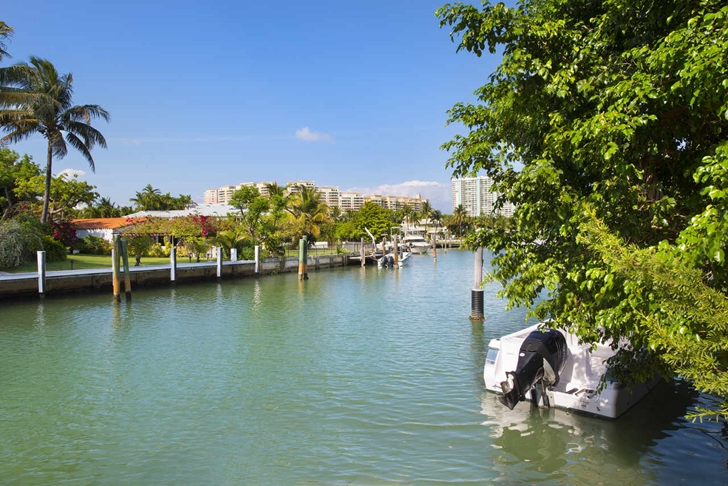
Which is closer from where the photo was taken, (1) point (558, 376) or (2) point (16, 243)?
(1) point (558, 376)

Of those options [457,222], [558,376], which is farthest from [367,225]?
[558,376]

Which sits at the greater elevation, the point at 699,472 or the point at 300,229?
the point at 300,229

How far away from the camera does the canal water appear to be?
7852 millimetres

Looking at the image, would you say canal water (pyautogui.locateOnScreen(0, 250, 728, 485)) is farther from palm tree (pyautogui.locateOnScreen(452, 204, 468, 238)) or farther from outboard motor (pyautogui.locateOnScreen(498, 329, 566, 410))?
palm tree (pyautogui.locateOnScreen(452, 204, 468, 238))

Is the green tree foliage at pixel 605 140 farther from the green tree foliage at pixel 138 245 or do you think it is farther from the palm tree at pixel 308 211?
the palm tree at pixel 308 211

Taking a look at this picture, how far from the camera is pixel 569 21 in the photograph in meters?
6.63

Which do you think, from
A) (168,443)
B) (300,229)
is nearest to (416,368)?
Answer: (168,443)

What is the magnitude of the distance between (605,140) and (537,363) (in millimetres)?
5478

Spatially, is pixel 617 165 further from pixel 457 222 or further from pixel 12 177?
pixel 457 222

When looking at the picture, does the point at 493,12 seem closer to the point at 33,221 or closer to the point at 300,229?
the point at 33,221

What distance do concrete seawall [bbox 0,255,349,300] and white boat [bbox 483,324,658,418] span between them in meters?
24.2

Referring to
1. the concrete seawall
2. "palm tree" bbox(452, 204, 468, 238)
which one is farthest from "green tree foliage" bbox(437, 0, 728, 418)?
"palm tree" bbox(452, 204, 468, 238)

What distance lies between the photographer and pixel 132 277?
1243 inches

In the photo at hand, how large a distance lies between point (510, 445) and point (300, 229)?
166 feet
